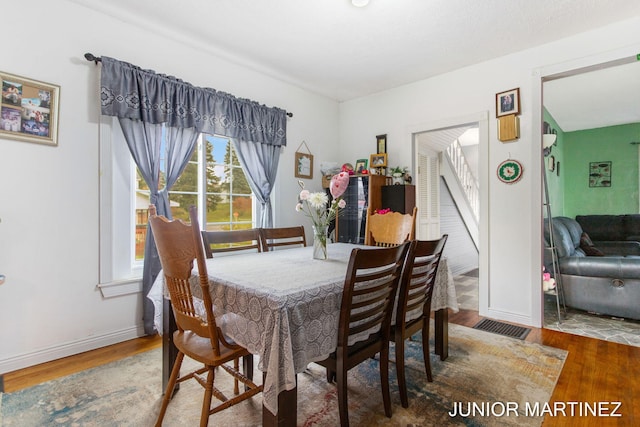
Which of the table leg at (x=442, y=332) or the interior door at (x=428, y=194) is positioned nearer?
the table leg at (x=442, y=332)

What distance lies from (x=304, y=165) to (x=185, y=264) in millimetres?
2962

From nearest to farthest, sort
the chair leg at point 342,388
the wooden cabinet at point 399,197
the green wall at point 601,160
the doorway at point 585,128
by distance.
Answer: the chair leg at point 342,388
the doorway at point 585,128
the wooden cabinet at point 399,197
the green wall at point 601,160

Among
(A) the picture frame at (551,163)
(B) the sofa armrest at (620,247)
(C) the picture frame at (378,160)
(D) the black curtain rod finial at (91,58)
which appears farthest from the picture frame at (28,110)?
(B) the sofa armrest at (620,247)

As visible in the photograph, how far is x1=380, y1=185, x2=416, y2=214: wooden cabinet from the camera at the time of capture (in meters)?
3.84

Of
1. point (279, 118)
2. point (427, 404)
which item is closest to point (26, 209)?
point (279, 118)

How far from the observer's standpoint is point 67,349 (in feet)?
7.81

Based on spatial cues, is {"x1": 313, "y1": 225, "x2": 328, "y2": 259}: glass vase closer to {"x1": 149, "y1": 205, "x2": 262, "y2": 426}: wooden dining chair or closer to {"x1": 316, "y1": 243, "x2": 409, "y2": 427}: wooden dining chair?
{"x1": 316, "y1": 243, "x2": 409, "y2": 427}: wooden dining chair

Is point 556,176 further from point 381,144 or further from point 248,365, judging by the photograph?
point 248,365

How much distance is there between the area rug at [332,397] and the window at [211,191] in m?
1.16

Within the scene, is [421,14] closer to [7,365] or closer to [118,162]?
[118,162]

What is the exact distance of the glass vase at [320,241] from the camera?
2104 millimetres

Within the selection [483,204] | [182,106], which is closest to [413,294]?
[483,204]

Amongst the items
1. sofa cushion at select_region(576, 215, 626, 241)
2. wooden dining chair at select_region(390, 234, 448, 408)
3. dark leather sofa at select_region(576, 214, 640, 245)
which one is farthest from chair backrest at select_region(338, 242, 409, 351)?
sofa cushion at select_region(576, 215, 626, 241)

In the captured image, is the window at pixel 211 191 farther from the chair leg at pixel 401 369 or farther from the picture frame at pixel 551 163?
the picture frame at pixel 551 163
